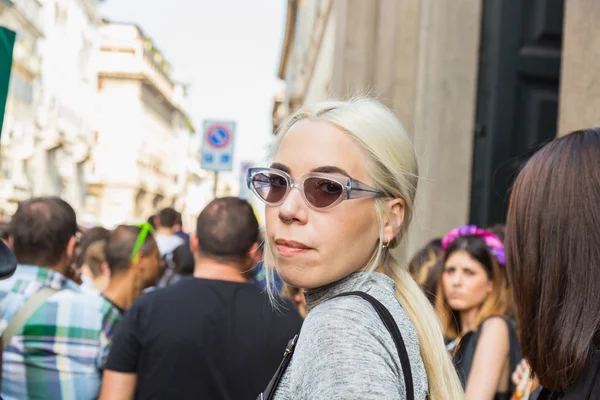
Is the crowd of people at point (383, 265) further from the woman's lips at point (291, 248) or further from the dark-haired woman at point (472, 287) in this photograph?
the dark-haired woman at point (472, 287)

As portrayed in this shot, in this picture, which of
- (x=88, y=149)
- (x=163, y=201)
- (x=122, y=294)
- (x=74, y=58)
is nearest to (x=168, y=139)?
(x=163, y=201)

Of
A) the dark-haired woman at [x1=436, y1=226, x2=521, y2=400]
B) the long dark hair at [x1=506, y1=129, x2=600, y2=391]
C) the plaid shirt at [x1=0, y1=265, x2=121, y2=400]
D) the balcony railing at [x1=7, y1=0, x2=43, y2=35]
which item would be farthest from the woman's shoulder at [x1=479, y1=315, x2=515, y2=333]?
the balcony railing at [x1=7, y1=0, x2=43, y2=35]

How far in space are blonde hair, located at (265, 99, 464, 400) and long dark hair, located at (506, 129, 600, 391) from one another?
0.34 metres

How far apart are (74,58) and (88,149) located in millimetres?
9567

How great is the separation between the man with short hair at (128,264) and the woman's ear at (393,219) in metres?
3.25

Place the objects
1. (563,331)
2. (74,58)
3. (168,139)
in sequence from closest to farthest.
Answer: (563,331)
(74,58)
(168,139)

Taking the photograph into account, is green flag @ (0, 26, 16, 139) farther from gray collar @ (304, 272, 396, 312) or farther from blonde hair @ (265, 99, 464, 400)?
gray collar @ (304, 272, 396, 312)

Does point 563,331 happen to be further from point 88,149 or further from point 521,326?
point 88,149

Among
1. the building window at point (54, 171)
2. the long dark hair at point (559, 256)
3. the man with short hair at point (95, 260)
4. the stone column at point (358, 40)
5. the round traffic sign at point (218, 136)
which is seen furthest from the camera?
the building window at point (54, 171)

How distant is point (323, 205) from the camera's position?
6.53ft

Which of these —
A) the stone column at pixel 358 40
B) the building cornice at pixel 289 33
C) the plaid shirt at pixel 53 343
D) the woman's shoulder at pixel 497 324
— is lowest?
the plaid shirt at pixel 53 343

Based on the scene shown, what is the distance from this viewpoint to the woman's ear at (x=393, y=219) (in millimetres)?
2091

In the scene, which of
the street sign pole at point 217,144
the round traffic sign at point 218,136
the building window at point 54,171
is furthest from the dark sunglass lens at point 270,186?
the building window at point 54,171

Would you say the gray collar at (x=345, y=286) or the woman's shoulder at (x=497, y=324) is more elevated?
the gray collar at (x=345, y=286)
